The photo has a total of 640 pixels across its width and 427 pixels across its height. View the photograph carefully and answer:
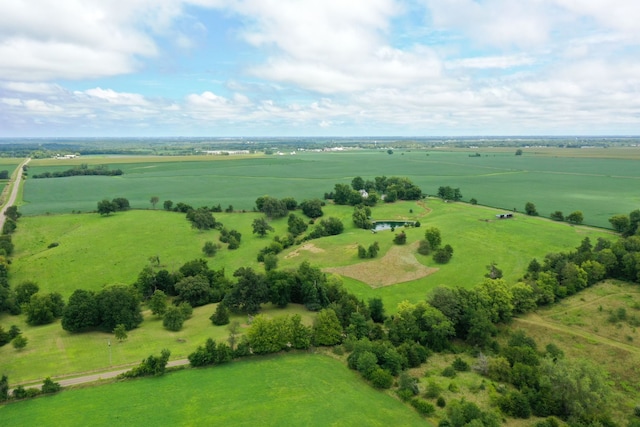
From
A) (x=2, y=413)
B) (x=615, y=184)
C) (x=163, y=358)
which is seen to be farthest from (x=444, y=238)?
(x=615, y=184)

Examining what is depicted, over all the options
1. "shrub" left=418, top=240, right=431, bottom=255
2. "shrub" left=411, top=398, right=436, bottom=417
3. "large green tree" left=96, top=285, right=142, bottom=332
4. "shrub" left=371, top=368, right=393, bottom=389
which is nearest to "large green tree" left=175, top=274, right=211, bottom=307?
"large green tree" left=96, top=285, right=142, bottom=332

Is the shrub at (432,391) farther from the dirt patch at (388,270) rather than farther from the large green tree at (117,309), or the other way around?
the large green tree at (117,309)

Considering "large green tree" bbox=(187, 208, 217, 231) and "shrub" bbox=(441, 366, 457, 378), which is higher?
"large green tree" bbox=(187, 208, 217, 231)

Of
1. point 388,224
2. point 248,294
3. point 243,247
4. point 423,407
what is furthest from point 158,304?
point 388,224

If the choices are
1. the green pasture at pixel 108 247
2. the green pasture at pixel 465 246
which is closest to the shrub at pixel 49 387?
the green pasture at pixel 108 247

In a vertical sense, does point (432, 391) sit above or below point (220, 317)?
below

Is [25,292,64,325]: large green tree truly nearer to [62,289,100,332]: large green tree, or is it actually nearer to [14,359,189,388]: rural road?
[62,289,100,332]: large green tree

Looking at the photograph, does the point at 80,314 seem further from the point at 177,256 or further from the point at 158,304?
the point at 177,256
